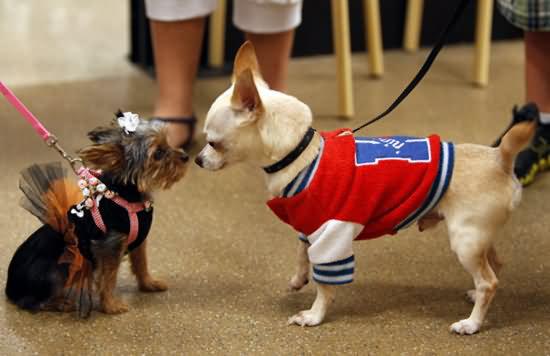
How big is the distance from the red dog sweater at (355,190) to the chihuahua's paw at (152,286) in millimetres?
352

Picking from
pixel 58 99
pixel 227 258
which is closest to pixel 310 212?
pixel 227 258

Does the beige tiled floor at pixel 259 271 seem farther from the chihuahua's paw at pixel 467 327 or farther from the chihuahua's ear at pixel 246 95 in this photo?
the chihuahua's ear at pixel 246 95

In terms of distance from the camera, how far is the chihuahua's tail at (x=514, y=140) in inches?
54.7

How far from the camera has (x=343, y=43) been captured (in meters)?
2.62

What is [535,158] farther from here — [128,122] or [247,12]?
[128,122]

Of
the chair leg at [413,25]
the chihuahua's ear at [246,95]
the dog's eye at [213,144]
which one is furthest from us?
the chair leg at [413,25]

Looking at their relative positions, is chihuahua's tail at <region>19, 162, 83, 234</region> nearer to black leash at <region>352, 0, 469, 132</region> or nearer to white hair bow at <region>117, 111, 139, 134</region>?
white hair bow at <region>117, 111, 139, 134</region>

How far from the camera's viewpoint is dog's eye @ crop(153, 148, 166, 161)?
149cm

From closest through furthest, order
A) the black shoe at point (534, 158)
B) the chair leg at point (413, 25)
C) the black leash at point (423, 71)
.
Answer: the black leash at point (423, 71) → the black shoe at point (534, 158) → the chair leg at point (413, 25)

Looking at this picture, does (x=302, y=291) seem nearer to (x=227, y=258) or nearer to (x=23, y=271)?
(x=227, y=258)

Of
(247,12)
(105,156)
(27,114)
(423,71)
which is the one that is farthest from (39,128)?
(247,12)

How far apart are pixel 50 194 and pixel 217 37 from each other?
5.22 ft

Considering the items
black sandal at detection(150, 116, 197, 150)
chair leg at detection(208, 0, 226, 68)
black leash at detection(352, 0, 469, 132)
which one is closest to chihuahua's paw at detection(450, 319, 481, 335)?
black leash at detection(352, 0, 469, 132)

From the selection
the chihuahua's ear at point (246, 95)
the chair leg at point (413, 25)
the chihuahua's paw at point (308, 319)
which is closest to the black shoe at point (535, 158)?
the chihuahua's paw at point (308, 319)
